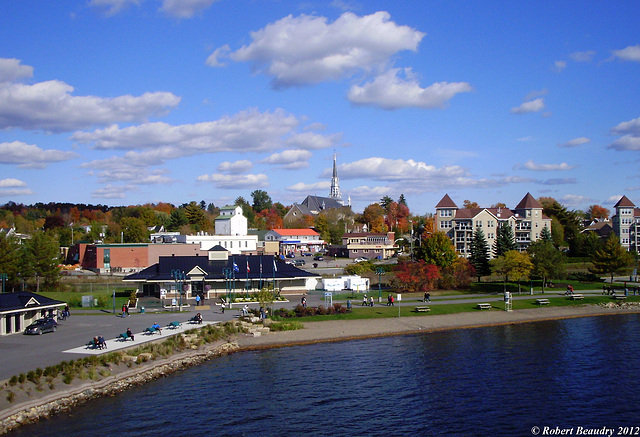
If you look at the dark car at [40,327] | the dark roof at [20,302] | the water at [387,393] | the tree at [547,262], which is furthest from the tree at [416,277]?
the dark car at [40,327]

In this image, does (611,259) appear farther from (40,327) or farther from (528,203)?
(40,327)

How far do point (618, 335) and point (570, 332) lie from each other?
350 cm

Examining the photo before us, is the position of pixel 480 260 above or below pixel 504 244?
below

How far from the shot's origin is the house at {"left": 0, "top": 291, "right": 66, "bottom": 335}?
38094mm

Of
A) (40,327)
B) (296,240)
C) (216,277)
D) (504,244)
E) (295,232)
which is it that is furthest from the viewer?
(295,232)

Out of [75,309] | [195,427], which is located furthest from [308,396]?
[75,309]

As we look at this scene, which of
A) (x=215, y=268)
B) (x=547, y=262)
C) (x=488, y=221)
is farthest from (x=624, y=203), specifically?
(x=215, y=268)

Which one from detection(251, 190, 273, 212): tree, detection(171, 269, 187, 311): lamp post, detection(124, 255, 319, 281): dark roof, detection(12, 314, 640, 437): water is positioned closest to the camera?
detection(12, 314, 640, 437): water

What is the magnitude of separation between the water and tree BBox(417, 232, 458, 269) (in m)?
26.9

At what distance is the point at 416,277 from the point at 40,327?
39117 millimetres

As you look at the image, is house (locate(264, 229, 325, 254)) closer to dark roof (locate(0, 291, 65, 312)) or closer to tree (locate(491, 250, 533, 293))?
tree (locate(491, 250, 533, 293))

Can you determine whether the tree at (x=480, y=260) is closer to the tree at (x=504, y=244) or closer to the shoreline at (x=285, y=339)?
the tree at (x=504, y=244)

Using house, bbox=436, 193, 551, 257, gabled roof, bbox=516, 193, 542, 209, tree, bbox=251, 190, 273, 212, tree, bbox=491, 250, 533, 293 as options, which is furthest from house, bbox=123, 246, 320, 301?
tree, bbox=251, 190, 273, 212

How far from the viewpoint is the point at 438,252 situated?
68688mm
